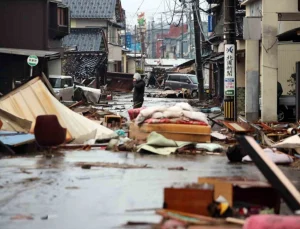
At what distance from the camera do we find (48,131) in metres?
15.0

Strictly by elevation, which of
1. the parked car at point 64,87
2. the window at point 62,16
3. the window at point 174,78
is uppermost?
the window at point 62,16

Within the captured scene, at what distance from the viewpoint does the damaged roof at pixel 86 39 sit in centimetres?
7075

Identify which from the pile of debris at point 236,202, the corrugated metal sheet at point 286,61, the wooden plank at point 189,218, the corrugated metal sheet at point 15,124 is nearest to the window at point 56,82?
the corrugated metal sheet at point 286,61

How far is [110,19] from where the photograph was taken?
261 feet

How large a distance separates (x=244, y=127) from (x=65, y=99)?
25716mm

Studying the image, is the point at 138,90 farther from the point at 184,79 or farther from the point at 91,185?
the point at 184,79

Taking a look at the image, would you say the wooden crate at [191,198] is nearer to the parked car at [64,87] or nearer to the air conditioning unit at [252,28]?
the air conditioning unit at [252,28]

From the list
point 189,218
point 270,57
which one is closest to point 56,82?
point 270,57

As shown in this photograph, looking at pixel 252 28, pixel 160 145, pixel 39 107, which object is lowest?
pixel 160 145

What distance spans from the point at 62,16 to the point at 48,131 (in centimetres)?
4264

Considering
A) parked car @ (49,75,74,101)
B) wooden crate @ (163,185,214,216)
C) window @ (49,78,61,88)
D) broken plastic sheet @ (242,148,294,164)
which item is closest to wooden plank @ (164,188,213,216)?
wooden crate @ (163,185,214,216)

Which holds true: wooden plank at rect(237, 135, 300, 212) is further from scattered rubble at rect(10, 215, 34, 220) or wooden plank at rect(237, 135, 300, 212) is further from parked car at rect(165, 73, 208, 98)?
parked car at rect(165, 73, 208, 98)

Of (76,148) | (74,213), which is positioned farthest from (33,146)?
(74,213)

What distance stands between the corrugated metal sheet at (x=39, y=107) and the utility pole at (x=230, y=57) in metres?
6.14
